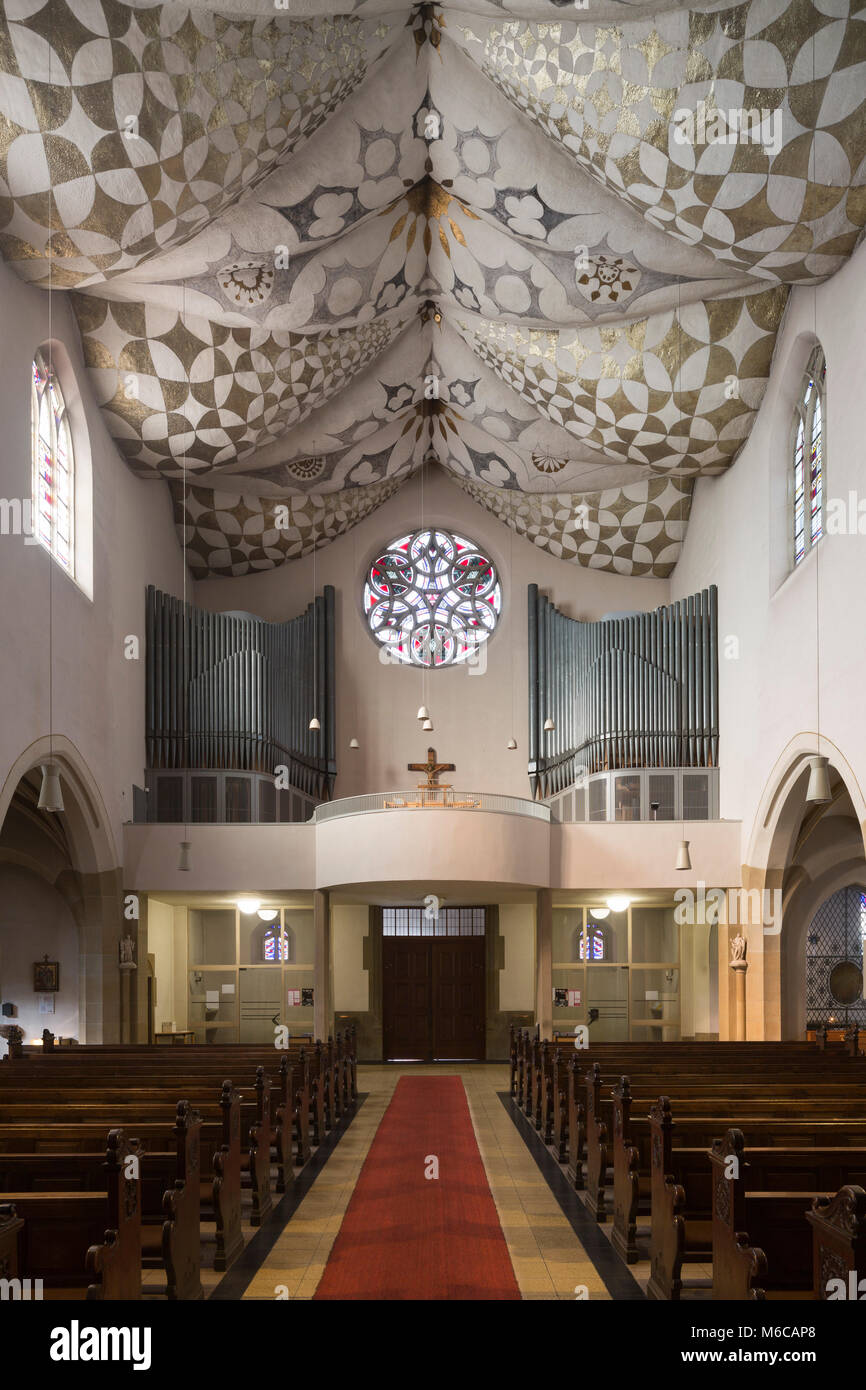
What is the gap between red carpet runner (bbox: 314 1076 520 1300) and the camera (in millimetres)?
6523

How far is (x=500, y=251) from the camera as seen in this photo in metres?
15.1

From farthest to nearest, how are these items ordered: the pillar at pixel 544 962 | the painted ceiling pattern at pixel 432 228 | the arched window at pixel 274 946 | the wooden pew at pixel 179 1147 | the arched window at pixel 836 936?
1. the arched window at pixel 836 936
2. the arched window at pixel 274 946
3. the pillar at pixel 544 962
4. the painted ceiling pattern at pixel 432 228
5. the wooden pew at pixel 179 1147

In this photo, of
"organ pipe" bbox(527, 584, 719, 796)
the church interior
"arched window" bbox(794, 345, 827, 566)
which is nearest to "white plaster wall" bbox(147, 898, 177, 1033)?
the church interior

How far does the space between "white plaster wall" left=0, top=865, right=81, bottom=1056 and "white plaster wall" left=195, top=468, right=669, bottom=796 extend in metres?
5.25

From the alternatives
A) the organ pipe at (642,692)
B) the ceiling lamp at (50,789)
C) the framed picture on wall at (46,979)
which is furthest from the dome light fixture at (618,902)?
the ceiling lamp at (50,789)

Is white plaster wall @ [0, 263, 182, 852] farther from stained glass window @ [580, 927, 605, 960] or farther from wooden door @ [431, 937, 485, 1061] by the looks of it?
stained glass window @ [580, 927, 605, 960]

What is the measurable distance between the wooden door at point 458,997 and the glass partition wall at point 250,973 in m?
3.00

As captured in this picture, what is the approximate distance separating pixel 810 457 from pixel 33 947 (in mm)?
11799

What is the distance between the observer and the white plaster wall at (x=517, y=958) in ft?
68.0

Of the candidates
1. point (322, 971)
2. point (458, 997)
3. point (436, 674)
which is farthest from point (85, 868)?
point (436, 674)

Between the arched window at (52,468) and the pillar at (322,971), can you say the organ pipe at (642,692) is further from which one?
the arched window at (52,468)

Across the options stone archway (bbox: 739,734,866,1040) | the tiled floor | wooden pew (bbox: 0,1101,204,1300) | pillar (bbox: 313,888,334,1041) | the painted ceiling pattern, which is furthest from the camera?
pillar (bbox: 313,888,334,1041)
